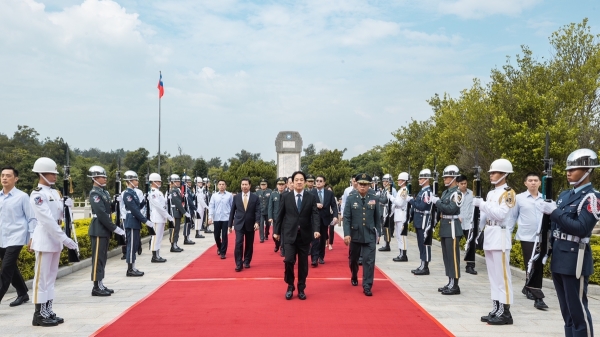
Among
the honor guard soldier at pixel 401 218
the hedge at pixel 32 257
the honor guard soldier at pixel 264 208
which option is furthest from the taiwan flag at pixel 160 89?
the honor guard soldier at pixel 401 218

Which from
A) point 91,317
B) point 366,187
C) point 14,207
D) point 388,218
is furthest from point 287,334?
point 388,218

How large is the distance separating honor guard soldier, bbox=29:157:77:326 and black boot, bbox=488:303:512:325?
495 cm

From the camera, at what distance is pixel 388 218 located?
1175 cm

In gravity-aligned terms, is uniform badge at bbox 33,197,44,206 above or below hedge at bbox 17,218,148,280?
above

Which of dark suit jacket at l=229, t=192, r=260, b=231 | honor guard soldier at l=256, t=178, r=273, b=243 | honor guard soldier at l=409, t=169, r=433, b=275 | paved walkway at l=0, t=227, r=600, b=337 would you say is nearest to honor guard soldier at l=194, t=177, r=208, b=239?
honor guard soldier at l=256, t=178, r=273, b=243

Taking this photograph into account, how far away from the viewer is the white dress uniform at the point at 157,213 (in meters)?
10.9

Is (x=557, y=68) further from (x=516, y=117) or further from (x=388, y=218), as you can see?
(x=388, y=218)

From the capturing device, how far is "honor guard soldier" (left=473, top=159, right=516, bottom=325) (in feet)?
19.3

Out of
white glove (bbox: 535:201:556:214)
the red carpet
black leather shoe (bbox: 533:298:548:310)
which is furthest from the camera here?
black leather shoe (bbox: 533:298:548:310)

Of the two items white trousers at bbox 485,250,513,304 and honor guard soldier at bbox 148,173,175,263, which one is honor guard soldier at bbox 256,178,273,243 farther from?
white trousers at bbox 485,250,513,304

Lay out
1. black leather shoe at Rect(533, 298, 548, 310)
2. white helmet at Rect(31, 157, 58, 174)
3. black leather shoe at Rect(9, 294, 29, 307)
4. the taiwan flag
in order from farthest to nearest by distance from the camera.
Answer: the taiwan flag, black leather shoe at Rect(9, 294, 29, 307), black leather shoe at Rect(533, 298, 548, 310), white helmet at Rect(31, 157, 58, 174)

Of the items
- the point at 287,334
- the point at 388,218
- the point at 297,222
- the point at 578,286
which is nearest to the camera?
the point at 578,286

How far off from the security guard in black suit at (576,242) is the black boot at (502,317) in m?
1.21

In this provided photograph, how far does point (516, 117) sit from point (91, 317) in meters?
14.0
